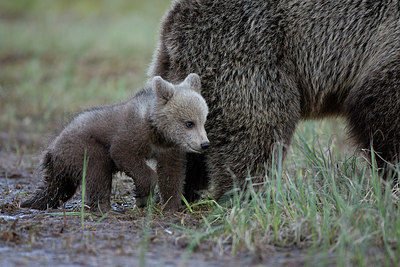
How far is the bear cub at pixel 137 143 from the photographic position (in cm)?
481

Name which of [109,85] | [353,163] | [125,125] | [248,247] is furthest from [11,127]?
[248,247]

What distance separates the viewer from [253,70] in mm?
5207

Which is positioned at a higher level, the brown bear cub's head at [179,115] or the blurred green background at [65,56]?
the blurred green background at [65,56]

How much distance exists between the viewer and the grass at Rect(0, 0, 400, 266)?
12.6 ft

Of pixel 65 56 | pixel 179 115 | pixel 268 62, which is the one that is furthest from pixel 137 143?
pixel 65 56

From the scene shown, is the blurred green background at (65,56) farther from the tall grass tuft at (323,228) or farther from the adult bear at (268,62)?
the tall grass tuft at (323,228)

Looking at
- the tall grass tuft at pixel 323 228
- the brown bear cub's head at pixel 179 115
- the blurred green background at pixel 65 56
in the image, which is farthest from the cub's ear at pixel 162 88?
the blurred green background at pixel 65 56

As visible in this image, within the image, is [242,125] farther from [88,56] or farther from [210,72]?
[88,56]

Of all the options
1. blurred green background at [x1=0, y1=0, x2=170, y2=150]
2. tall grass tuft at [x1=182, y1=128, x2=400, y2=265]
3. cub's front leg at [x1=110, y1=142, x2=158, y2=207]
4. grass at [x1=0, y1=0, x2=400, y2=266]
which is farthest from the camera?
blurred green background at [x1=0, y1=0, x2=170, y2=150]

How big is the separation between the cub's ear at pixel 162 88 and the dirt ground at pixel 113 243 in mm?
916

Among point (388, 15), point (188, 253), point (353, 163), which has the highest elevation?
point (388, 15)

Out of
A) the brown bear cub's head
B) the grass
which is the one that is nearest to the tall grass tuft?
the grass

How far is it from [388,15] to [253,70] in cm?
120

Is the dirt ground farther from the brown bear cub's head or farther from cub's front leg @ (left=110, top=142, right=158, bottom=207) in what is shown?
the brown bear cub's head
